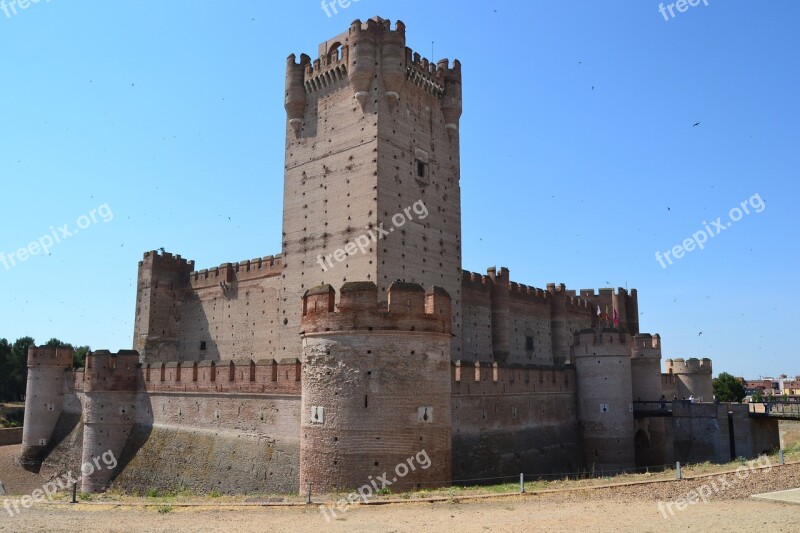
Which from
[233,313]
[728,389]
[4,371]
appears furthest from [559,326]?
[4,371]

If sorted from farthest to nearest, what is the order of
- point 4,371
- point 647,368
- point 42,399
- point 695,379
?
1. point 4,371
2. point 695,379
3. point 42,399
4. point 647,368

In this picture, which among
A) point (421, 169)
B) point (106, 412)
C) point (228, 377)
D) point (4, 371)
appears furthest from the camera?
point (4, 371)

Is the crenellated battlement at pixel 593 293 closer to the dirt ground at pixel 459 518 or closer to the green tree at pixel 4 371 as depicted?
the dirt ground at pixel 459 518

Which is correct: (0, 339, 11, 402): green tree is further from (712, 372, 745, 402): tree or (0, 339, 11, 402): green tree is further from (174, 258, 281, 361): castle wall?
(712, 372, 745, 402): tree

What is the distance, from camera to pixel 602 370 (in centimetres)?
2822

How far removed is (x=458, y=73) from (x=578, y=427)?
1737cm

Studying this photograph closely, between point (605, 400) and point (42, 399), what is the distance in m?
27.7

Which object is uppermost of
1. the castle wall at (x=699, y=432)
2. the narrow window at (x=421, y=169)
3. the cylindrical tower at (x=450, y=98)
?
the cylindrical tower at (x=450, y=98)

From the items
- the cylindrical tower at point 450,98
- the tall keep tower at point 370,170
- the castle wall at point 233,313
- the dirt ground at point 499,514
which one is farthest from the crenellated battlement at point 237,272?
the dirt ground at point 499,514

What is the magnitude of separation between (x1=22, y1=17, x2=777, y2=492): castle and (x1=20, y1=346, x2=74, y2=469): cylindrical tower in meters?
0.10

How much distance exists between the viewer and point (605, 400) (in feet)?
91.8

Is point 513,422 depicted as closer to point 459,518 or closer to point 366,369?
point 366,369

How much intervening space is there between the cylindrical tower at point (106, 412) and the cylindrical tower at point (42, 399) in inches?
249

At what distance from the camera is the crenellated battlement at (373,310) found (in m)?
16.6
